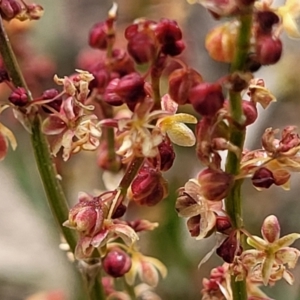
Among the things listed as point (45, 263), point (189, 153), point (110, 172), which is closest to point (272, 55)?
point (110, 172)

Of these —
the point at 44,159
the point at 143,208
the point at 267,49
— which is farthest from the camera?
the point at 143,208

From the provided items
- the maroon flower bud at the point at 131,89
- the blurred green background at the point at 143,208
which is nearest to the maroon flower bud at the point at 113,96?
the maroon flower bud at the point at 131,89

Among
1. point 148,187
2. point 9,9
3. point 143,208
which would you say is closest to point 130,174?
point 148,187

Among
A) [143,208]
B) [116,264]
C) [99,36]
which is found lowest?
[143,208]

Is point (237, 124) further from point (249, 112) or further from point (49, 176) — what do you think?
point (49, 176)

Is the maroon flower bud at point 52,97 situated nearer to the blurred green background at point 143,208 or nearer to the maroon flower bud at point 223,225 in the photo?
the maroon flower bud at point 223,225
